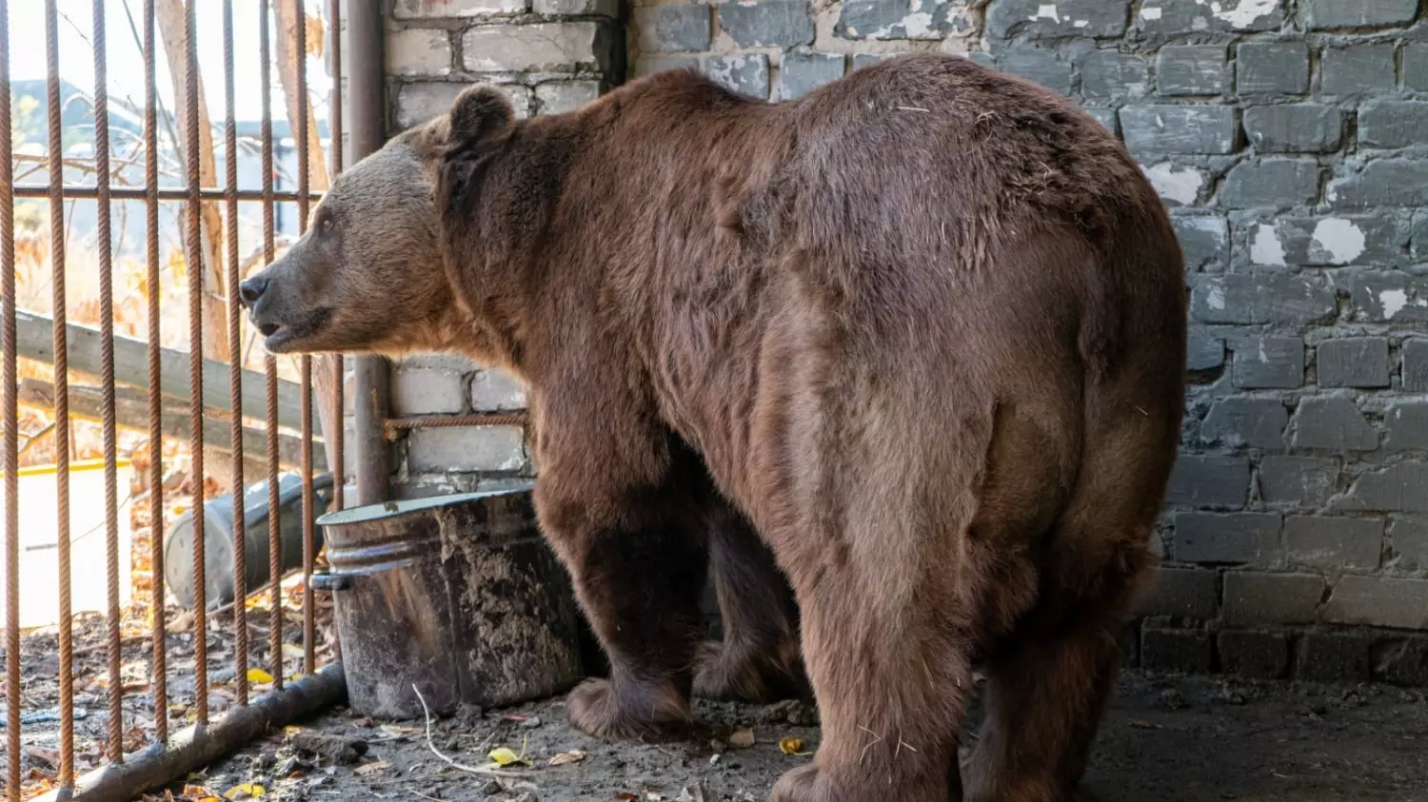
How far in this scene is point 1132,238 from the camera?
10.1ft

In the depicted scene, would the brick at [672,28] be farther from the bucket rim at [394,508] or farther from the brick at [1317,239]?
the brick at [1317,239]

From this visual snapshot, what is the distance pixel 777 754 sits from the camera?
4258 millimetres

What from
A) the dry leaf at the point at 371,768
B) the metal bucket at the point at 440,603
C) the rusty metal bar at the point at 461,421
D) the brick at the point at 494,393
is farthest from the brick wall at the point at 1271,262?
the dry leaf at the point at 371,768

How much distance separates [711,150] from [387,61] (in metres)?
2.02

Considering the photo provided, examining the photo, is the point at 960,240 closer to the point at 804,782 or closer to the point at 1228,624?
the point at 804,782

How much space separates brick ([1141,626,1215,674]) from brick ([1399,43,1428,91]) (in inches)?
79.1

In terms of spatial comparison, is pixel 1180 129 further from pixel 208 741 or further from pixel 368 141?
pixel 208 741

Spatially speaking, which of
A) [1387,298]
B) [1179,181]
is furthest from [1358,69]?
[1387,298]

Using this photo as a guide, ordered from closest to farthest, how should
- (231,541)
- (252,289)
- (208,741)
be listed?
(208,741) < (252,289) < (231,541)

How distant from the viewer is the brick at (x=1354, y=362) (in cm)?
473

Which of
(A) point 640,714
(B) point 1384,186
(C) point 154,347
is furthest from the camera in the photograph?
(B) point 1384,186

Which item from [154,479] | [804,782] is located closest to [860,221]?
[804,782]

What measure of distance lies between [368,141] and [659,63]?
113 centimetres

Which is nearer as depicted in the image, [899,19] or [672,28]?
[899,19]
